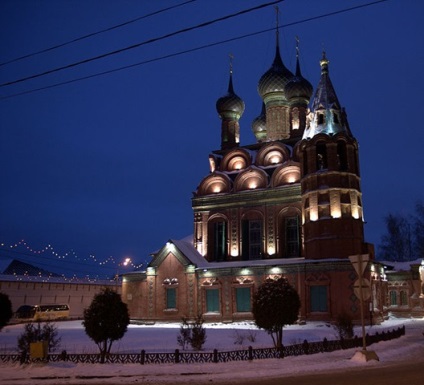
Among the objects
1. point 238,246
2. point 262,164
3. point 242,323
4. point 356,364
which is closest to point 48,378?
point 356,364

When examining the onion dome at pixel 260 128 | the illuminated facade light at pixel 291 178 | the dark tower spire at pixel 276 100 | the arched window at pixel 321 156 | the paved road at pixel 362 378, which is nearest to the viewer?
the paved road at pixel 362 378

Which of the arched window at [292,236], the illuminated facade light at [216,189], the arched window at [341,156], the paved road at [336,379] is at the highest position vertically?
the arched window at [341,156]

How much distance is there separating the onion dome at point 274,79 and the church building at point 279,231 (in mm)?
143

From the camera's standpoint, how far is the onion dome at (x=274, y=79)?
4178 centimetres

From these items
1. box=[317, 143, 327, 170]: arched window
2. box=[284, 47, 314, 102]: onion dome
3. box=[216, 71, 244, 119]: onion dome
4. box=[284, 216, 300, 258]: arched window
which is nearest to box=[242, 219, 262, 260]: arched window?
box=[284, 216, 300, 258]: arched window

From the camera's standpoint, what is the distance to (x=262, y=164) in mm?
38625

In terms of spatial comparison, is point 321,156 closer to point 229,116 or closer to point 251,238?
point 251,238

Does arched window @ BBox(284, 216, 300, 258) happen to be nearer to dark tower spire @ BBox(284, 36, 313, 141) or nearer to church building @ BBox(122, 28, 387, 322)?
church building @ BBox(122, 28, 387, 322)

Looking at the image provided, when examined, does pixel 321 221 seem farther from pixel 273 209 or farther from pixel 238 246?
pixel 238 246

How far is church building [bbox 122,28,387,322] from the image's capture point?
3111 cm

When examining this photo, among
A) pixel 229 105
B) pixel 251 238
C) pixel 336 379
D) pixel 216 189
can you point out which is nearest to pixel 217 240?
pixel 251 238

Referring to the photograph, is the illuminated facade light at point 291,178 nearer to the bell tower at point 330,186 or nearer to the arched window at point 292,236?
the bell tower at point 330,186

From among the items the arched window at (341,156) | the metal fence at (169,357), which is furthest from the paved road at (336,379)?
the arched window at (341,156)

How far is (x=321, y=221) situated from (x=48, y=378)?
73.2ft
